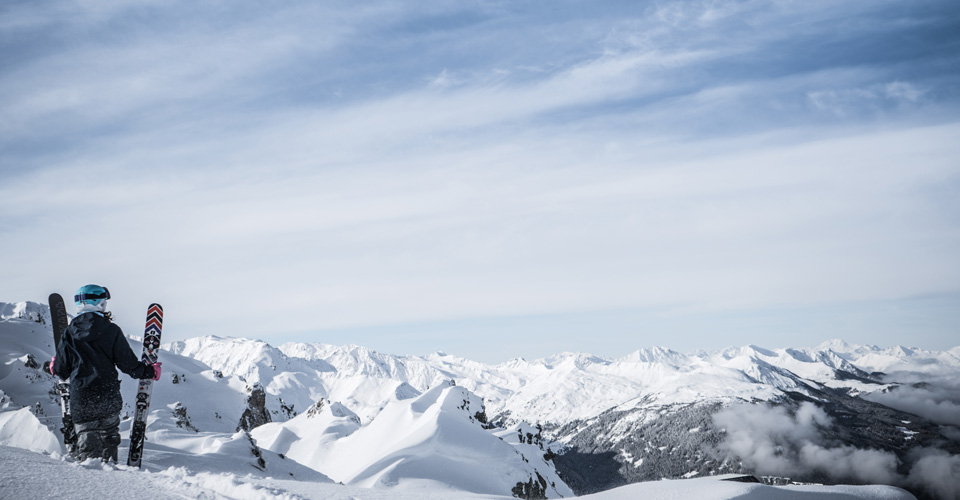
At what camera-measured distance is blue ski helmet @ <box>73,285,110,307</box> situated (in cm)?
1060

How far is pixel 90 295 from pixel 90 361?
4.18 feet

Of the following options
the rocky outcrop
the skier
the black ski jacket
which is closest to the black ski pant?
the skier

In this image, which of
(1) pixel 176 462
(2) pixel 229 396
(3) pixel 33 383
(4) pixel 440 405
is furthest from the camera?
(2) pixel 229 396

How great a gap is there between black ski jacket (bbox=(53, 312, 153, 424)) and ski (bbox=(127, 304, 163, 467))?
0.96m

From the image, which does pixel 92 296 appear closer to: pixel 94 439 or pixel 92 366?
pixel 92 366

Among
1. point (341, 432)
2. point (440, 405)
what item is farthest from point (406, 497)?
point (341, 432)

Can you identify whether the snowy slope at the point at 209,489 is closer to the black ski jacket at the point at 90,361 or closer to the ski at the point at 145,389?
the black ski jacket at the point at 90,361

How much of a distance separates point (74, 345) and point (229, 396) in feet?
242

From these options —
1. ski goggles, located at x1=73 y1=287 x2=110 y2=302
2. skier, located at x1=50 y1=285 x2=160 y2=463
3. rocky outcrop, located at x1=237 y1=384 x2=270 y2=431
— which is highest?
ski goggles, located at x1=73 y1=287 x2=110 y2=302

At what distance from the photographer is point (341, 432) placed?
70188 millimetres

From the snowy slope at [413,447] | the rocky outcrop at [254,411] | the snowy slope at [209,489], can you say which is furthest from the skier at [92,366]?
the rocky outcrop at [254,411]

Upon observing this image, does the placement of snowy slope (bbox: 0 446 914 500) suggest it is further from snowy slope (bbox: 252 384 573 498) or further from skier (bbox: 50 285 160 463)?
snowy slope (bbox: 252 384 573 498)

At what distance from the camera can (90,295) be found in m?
10.7

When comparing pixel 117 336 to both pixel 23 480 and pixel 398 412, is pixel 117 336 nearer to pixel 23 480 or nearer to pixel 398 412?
pixel 23 480
